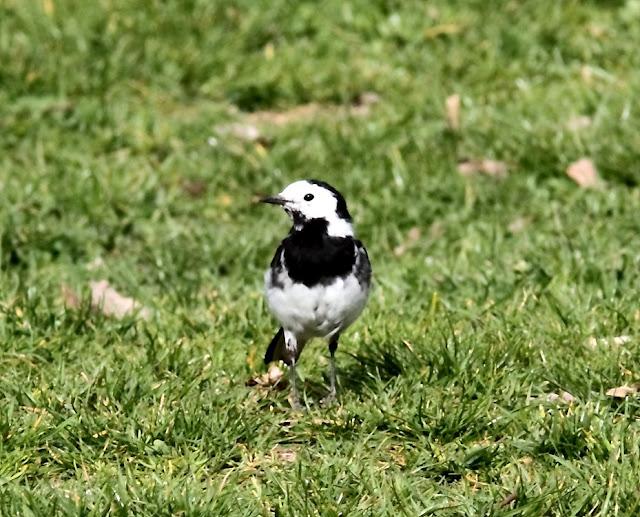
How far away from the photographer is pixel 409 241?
7.98m

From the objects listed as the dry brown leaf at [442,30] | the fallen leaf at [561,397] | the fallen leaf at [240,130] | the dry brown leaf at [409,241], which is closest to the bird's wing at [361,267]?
the fallen leaf at [561,397]

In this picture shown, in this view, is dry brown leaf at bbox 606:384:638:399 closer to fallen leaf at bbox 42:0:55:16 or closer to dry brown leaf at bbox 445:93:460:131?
dry brown leaf at bbox 445:93:460:131

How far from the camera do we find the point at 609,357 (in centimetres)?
587

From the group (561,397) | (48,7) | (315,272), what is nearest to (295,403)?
(315,272)

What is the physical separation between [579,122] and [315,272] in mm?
3722

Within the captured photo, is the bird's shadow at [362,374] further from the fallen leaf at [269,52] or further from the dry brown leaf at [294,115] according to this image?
the fallen leaf at [269,52]

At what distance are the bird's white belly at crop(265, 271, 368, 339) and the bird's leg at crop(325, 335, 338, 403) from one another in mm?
158

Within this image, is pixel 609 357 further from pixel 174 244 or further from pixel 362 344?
pixel 174 244

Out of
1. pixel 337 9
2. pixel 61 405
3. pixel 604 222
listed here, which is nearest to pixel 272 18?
pixel 337 9

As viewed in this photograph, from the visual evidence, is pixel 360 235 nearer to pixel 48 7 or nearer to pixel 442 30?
pixel 442 30

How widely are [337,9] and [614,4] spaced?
208 centimetres

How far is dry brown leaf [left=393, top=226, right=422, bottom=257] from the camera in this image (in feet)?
25.9

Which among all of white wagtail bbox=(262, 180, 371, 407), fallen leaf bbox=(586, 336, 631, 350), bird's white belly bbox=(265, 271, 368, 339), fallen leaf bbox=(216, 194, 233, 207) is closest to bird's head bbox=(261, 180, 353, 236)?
white wagtail bbox=(262, 180, 371, 407)

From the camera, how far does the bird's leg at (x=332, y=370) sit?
18.8 feet
